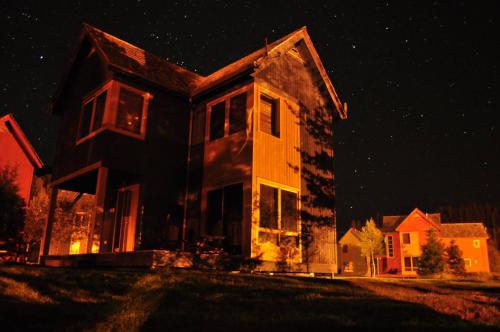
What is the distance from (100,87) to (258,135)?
5.95 m

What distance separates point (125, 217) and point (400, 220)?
190ft

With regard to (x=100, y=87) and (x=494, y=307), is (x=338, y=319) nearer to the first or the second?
(x=494, y=307)

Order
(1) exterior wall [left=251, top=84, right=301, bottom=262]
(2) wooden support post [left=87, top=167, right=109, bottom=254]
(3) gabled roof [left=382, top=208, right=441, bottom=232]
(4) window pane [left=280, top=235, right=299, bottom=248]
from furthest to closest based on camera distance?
(3) gabled roof [left=382, top=208, right=441, bottom=232]
(4) window pane [left=280, top=235, right=299, bottom=248]
(1) exterior wall [left=251, top=84, right=301, bottom=262]
(2) wooden support post [left=87, top=167, right=109, bottom=254]

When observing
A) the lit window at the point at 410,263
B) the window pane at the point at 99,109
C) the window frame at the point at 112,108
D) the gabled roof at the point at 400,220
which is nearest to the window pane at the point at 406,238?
the gabled roof at the point at 400,220

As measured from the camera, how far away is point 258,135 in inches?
554

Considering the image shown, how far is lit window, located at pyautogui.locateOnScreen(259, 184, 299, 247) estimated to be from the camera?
44.7 feet

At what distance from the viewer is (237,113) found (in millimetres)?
14891

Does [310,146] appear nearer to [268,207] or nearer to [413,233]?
[268,207]

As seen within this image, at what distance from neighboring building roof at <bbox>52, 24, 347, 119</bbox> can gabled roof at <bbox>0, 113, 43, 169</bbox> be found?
511 inches

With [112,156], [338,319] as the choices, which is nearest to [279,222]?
[112,156]

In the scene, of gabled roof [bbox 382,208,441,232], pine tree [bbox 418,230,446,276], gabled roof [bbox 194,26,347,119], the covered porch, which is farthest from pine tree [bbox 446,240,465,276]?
the covered porch

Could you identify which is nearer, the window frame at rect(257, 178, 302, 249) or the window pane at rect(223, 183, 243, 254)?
the window frame at rect(257, 178, 302, 249)

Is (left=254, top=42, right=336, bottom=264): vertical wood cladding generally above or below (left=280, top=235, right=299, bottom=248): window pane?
above

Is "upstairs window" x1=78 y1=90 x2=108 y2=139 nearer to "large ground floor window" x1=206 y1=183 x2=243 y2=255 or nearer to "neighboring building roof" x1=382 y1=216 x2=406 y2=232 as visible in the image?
"large ground floor window" x1=206 y1=183 x2=243 y2=255
